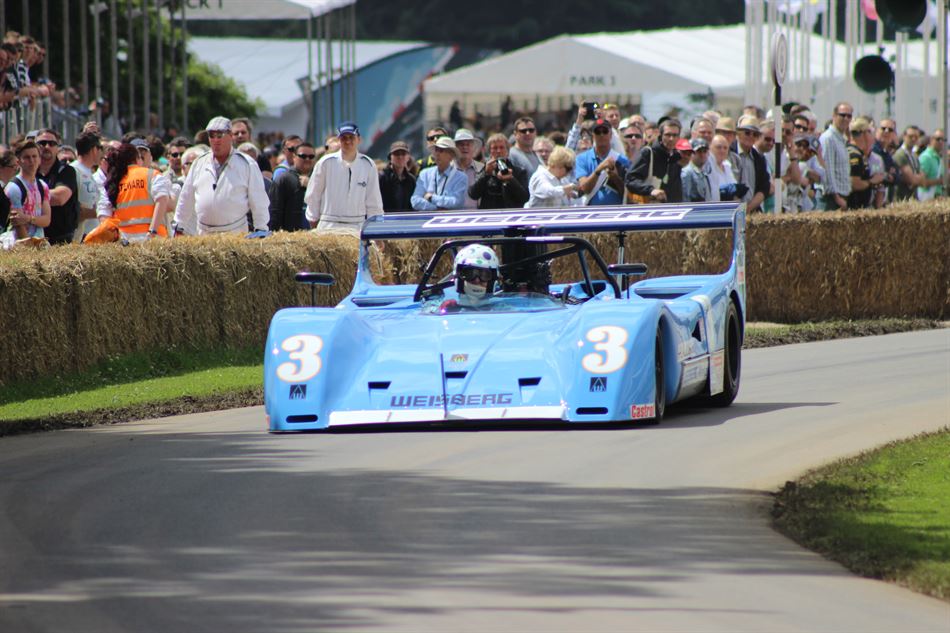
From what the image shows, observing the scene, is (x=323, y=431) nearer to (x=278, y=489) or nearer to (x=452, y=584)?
(x=278, y=489)

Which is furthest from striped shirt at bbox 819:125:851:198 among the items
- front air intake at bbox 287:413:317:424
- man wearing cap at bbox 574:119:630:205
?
front air intake at bbox 287:413:317:424

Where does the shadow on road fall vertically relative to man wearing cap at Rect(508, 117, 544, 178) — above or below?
below

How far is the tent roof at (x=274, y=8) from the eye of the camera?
103ft

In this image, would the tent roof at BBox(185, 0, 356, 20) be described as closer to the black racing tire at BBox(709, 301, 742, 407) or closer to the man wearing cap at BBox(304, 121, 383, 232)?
the man wearing cap at BBox(304, 121, 383, 232)

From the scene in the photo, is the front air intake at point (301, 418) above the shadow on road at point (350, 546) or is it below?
above

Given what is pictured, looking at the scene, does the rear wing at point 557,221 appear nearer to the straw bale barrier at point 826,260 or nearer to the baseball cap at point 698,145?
the baseball cap at point 698,145

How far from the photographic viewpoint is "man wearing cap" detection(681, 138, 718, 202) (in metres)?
18.2

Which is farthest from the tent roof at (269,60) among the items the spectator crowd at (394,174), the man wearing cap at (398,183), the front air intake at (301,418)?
the front air intake at (301,418)

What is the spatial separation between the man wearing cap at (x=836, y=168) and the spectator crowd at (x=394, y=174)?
2 centimetres

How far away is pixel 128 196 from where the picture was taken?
15930 mm

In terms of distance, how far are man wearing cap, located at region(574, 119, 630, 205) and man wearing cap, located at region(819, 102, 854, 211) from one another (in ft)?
14.1

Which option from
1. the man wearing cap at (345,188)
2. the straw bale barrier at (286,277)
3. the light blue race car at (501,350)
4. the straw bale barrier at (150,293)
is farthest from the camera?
the man wearing cap at (345,188)

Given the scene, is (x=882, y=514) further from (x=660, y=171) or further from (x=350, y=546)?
(x=660, y=171)

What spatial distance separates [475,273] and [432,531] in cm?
420
